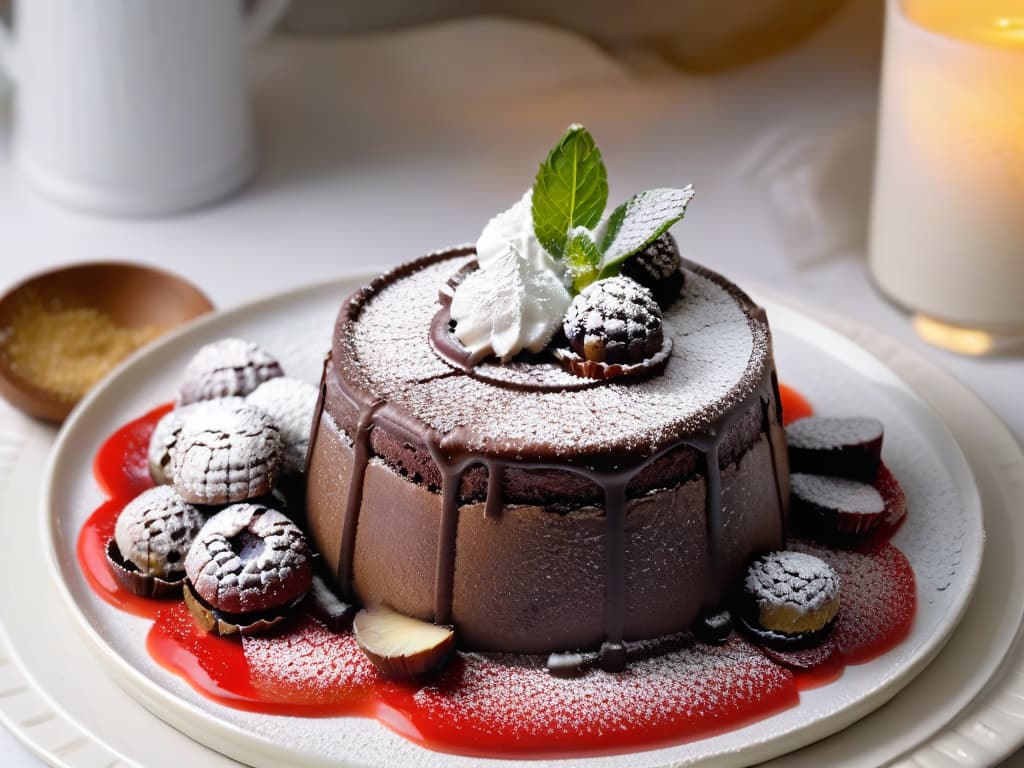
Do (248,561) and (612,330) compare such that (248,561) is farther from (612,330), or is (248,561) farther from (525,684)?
(612,330)

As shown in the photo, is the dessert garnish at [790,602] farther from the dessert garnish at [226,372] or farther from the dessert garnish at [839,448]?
the dessert garnish at [226,372]

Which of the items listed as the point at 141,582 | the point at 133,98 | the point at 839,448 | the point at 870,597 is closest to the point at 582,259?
the point at 839,448

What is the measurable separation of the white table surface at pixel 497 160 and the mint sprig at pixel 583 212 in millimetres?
792

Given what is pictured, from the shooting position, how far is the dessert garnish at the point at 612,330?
1.71 meters

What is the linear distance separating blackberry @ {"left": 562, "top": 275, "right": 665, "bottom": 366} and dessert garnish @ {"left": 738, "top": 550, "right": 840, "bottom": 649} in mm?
311

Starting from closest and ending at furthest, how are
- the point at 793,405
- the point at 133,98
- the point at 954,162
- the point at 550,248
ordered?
the point at 550,248 < the point at 793,405 < the point at 954,162 < the point at 133,98

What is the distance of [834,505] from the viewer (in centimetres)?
189

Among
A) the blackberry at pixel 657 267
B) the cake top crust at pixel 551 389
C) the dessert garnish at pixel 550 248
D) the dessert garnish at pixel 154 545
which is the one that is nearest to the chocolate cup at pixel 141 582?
the dessert garnish at pixel 154 545

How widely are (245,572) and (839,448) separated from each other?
83 centimetres

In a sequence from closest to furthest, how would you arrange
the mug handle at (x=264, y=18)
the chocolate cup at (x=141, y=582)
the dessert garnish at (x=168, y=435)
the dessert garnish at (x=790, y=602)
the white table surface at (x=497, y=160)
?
1. the dessert garnish at (x=790, y=602)
2. the chocolate cup at (x=141, y=582)
3. the dessert garnish at (x=168, y=435)
4. the white table surface at (x=497, y=160)
5. the mug handle at (x=264, y=18)

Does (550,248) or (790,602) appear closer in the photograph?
(790,602)

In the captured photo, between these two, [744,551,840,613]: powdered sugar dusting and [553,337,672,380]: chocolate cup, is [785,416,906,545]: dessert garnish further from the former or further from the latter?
[553,337,672,380]: chocolate cup

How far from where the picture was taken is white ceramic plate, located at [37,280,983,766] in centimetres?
157

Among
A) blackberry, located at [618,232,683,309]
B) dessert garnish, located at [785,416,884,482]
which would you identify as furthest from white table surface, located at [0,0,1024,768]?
blackberry, located at [618,232,683,309]
